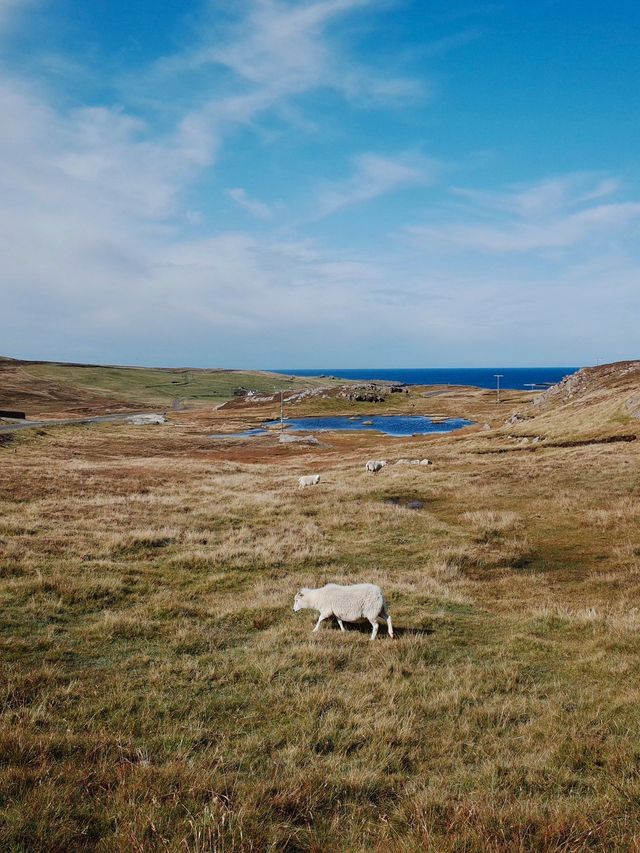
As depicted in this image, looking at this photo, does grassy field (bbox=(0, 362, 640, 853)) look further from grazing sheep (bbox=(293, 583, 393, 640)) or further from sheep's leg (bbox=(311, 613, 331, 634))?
grazing sheep (bbox=(293, 583, 393, 640))

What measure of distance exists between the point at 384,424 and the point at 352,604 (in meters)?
111

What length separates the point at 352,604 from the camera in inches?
476

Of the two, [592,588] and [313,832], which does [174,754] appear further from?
[592,588]

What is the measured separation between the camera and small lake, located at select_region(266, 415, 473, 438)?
109m

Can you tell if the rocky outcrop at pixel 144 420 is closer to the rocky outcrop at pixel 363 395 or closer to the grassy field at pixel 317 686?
the rocky outcrop at pixel 363 395

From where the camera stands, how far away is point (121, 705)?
7945 millimetres

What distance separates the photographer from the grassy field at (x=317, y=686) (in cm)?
536

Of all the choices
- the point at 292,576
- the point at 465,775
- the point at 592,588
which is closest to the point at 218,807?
the point at 465,775

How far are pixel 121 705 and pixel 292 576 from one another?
8.84 m

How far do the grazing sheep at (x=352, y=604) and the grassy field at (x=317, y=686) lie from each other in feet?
1.49

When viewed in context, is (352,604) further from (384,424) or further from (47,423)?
(384,424)

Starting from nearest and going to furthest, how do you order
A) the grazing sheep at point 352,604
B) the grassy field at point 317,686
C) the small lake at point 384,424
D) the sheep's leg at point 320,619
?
1. the grassy field at point 317,686
2. the sheep's leg at point 320,619
3. the grazing sheep at point 352,604
4. the small lake at point 384,424

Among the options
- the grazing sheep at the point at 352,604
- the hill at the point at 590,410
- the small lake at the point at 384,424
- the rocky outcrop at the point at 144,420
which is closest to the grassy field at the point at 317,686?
the grazing sheep at the point at 352,604

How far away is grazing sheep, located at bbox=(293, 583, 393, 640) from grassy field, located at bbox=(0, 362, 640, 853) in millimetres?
455
